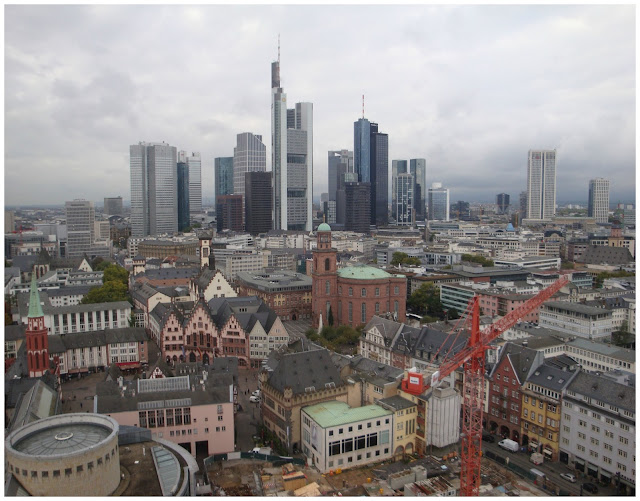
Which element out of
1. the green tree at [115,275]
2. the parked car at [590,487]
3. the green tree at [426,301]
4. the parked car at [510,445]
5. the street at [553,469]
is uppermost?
the green tree at [115,275]

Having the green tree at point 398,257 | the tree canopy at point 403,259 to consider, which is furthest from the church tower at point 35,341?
the green tree at point 398,257

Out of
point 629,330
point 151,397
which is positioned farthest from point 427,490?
point 629,330

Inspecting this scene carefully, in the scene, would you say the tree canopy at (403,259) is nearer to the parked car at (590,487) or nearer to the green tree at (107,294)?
the green tree at (107,294)

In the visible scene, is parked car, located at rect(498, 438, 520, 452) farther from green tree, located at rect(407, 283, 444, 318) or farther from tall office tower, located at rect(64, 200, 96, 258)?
tall office tower, located at rect(64, 200, 96, 258)

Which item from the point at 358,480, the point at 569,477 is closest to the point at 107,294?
the point at 358,480

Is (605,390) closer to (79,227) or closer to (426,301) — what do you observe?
(426,301)

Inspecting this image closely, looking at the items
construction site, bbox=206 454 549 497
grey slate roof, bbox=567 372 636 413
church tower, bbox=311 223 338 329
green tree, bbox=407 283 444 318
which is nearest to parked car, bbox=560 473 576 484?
construction site, bbox=206 454 549 497
